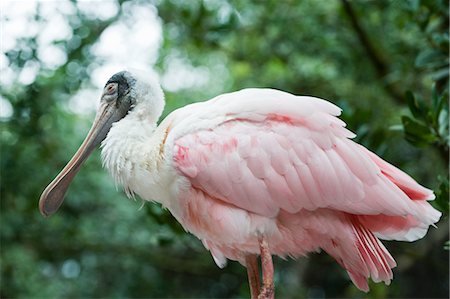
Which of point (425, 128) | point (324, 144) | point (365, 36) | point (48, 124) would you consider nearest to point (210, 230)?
point (324, 144)

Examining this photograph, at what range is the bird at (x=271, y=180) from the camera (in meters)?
2.37

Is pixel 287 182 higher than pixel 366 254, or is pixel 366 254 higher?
pixel 287 182

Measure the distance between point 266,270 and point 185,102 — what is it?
3.17m

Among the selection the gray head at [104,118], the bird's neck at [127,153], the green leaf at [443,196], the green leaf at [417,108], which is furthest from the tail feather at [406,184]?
the gray head at [104,118]

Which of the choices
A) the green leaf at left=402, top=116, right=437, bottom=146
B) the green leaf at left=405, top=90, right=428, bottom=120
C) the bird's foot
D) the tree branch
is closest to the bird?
the bird's foot

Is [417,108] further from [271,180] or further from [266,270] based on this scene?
[266,270]

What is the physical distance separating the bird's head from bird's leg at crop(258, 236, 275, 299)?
59 centimetres

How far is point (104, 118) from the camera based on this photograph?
8.86 ft

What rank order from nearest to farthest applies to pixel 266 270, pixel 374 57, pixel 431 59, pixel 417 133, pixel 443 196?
pixel 266 270 → pixel 443 196 → pixel 417 133 → pixel 431 59 → pixel 374 57

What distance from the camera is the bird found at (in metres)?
2.37

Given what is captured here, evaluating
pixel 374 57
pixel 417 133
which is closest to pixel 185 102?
pixel 374 57

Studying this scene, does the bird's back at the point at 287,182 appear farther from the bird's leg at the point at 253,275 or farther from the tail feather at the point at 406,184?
the bird's leg at the point at 253,275

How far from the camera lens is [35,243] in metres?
5.25

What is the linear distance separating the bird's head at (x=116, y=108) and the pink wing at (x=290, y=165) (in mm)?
234
